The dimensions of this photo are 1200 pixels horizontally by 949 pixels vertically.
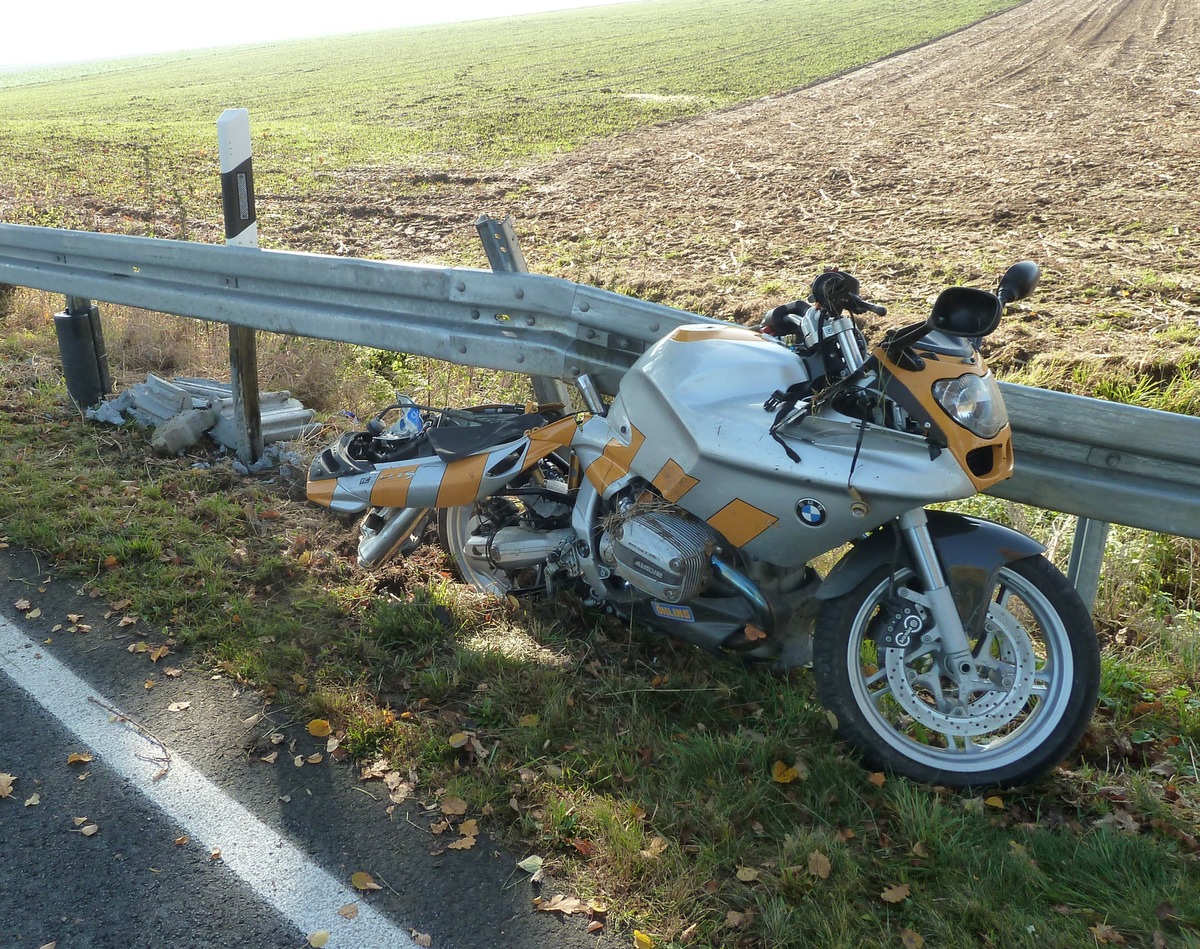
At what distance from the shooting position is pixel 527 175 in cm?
1677

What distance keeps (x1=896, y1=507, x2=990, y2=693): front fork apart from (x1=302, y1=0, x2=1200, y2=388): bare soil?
400 cm

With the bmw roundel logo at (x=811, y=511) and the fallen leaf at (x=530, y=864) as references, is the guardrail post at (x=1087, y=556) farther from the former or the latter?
the fallen leaf at (x=530, y=864)

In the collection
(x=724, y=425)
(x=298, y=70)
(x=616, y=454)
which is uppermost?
(x=724, y=425)

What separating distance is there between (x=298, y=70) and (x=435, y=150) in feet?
97.0

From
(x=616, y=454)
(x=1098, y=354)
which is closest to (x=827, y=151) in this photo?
(x=1098, y=354)

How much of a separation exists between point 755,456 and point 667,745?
1010 mm

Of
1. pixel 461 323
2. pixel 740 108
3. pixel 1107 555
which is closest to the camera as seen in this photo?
pixel 1107 555

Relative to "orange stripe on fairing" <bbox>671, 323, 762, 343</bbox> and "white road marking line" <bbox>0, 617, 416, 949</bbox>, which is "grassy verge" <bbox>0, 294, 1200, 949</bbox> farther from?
"orange stripe on fairing" <bbox>671, 323, 762, 343</bbox>

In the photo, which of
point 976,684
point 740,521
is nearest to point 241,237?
point 740,521

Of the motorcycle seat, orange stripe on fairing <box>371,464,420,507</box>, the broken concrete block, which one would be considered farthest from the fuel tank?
the broken concrete block

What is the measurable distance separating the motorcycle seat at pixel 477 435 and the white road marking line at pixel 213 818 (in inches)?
58.7

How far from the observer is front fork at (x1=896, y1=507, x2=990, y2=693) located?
3104 mm

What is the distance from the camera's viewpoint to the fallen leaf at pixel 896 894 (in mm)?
2809

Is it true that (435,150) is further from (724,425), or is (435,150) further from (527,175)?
(724,425)
